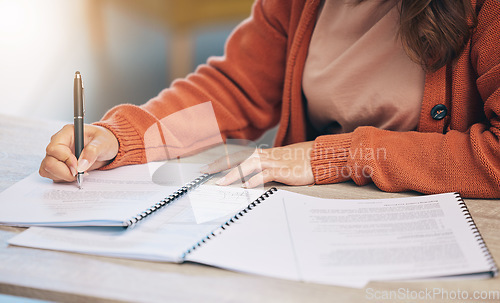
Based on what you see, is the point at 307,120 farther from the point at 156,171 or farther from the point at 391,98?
the point at 156,171

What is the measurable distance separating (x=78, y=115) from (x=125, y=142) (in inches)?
4.4

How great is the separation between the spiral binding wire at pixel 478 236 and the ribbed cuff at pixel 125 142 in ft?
1.64

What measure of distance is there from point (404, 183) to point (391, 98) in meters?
0.22

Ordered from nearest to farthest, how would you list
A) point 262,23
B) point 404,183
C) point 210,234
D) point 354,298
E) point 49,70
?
point 354,298 → point 210,234 → point 404,183 → point 262,23 → point 49,70

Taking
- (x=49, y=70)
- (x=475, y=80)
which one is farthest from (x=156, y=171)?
(x=49, y=70)

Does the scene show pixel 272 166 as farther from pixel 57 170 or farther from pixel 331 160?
pixel 57 170

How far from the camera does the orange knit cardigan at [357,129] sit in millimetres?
707

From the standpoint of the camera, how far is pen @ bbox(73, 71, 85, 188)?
69cm

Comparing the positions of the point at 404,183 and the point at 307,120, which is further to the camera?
the point at 307,120

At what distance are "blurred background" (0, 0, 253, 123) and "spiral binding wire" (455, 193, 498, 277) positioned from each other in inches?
76.9

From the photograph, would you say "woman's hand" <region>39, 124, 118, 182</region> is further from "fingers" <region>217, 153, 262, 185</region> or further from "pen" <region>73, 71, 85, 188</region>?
"fingers" <region>217, 153, 262, 185</region>

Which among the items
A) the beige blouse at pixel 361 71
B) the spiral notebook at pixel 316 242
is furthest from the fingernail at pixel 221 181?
the beige blouse at pixel 361 71

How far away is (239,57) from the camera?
103 centimetres

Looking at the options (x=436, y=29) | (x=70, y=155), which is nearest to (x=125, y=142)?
(x=70, y=155)
